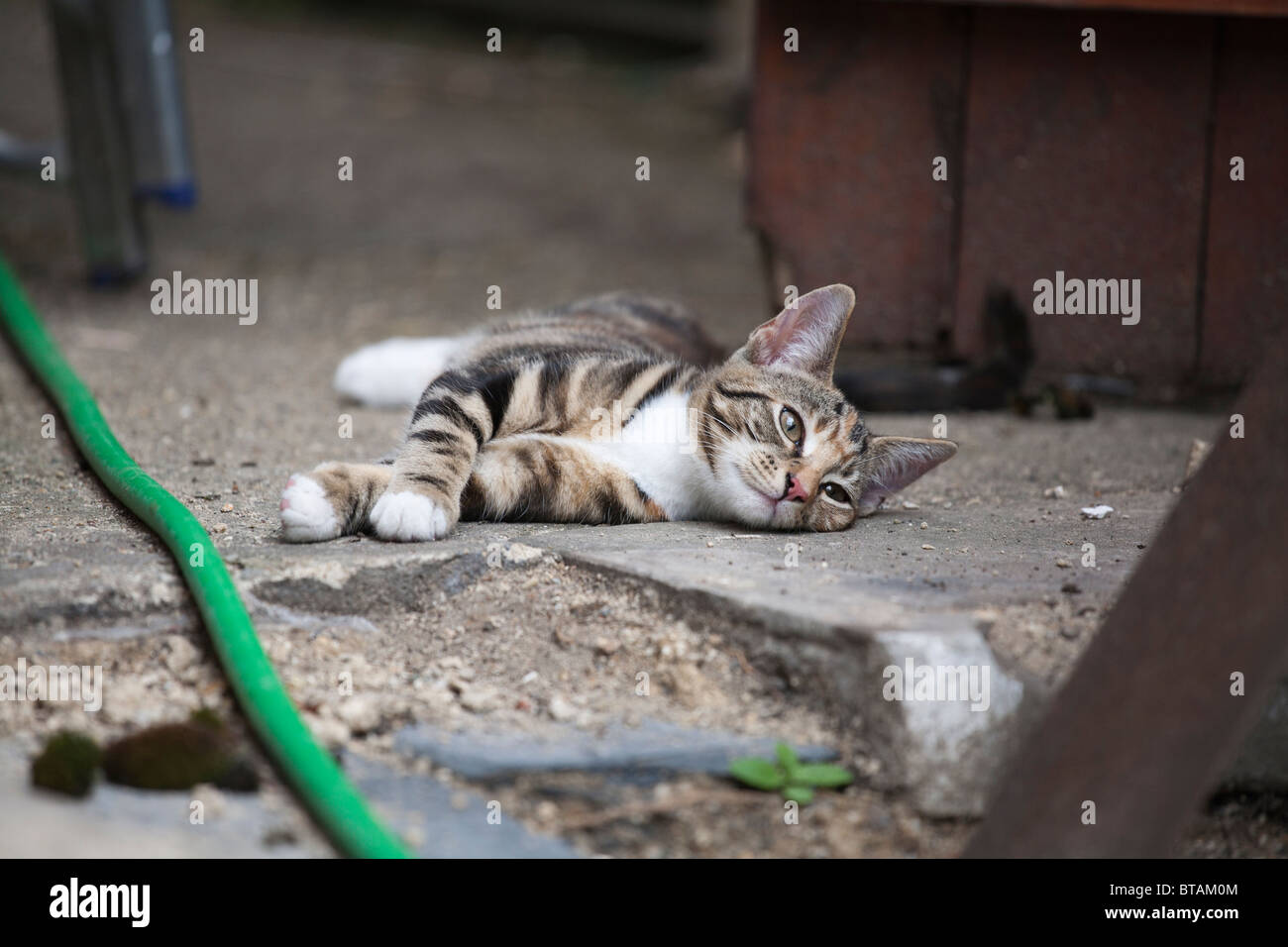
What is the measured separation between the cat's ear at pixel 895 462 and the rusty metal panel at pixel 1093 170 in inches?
62.0

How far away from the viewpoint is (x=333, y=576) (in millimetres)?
2609

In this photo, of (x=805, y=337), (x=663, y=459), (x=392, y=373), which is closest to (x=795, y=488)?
(x=663, y=459)

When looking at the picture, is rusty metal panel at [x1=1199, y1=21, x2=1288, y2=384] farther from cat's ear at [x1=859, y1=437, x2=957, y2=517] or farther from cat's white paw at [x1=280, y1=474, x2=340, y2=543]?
cat's white paw at [x1=280, y1=474, x2=340, y2=543]

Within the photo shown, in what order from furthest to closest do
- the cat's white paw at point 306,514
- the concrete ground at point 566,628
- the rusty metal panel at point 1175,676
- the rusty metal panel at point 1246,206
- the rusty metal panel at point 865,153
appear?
the rusty metal panel at point 865,153 < the rusty metal panel at point 1246,206 < the cat's white paw at point 306,514 < the concrete ground at point 566,628 < the rusty metal panel at point 1175,676

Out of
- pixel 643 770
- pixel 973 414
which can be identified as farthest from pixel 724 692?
pixel 973 414

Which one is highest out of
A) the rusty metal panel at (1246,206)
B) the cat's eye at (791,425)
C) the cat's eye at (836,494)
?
the rusty metal panel at (1246,206)

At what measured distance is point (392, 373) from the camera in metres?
4.46

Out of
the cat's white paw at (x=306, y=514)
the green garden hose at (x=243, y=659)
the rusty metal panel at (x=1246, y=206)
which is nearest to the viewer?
the green garden hose at (x=243, y=659)

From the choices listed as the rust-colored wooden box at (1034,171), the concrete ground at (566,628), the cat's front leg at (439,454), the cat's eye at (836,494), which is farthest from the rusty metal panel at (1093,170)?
the cat's front leg at (439,454)

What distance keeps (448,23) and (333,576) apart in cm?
1036

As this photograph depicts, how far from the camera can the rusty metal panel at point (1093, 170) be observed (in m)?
4.43

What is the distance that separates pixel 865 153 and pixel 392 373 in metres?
1.95

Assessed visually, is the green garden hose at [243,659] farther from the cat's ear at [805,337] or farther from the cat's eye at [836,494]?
the cat's ear at [805,337]

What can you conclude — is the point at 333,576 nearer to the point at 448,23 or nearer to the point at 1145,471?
the point at 1145,471
